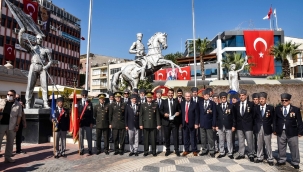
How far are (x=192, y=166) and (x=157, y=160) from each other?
972mm

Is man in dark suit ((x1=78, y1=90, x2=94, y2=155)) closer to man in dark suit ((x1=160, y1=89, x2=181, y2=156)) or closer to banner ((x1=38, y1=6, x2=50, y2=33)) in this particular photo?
man in dark suit ((x1=160, y1=89, x2=181, y2=156))

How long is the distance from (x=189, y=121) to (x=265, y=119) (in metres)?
1.94

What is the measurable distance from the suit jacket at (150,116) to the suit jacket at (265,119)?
8.34ft

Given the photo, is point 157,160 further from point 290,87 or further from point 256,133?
point 290,87

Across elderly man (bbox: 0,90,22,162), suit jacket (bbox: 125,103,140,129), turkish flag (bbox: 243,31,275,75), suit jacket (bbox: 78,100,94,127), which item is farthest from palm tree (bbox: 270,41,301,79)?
elderly man (bbox: 0,90,22,162)

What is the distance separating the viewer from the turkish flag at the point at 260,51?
134 feet

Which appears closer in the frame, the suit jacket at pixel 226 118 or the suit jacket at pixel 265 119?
the suit jacket at pixel 265 119

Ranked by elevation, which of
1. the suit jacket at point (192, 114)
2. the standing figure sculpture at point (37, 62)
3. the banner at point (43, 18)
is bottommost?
the suit jacket at point (192, 114)

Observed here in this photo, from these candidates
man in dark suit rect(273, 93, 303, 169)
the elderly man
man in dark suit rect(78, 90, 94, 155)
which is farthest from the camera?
man in dark suit rect(78, 90, 94, 155)

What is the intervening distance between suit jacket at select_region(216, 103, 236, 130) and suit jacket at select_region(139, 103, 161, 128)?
A: 5.46ft

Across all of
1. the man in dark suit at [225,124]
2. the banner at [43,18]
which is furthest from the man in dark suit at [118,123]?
the banner at [43,18]

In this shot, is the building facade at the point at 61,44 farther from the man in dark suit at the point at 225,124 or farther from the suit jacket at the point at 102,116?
the man in dark suit at the point at 225,124

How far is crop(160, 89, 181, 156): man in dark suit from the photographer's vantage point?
6.96 meters

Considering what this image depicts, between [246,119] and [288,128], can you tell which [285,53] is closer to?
[246,119]
